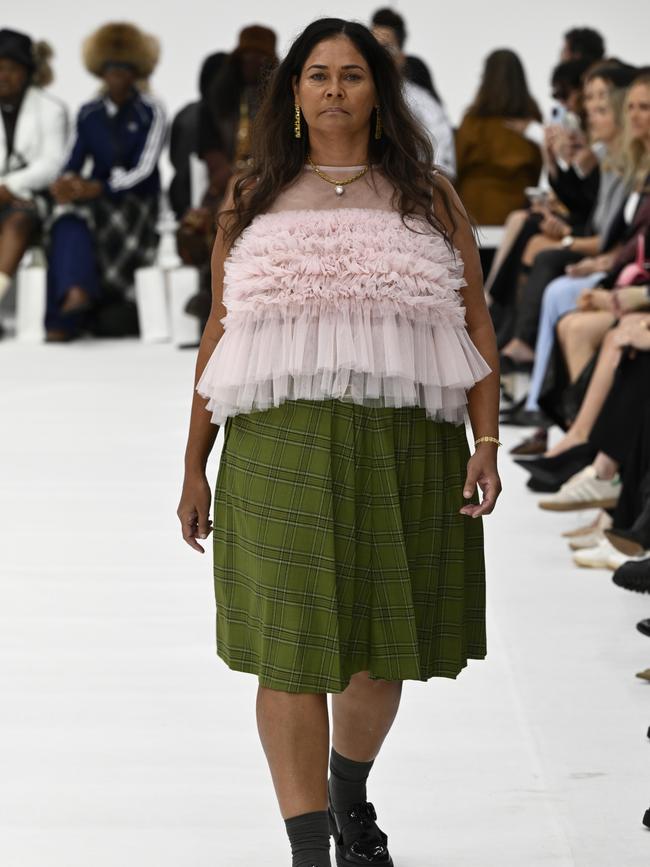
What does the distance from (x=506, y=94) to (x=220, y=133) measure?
163cm

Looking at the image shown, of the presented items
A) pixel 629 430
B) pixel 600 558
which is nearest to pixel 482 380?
pixel 600 558

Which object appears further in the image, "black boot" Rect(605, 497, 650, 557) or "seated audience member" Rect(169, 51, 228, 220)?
"seated audience member" Rect(169, 51, 228, 220)

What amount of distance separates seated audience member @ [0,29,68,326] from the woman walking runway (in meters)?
7.23

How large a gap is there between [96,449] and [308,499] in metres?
3.89

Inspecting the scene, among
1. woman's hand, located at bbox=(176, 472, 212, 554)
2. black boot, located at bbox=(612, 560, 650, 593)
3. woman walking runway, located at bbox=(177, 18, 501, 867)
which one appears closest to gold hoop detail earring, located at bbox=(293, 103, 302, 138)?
woman walking runway, located at bbox=(177, 18, 501, 867)

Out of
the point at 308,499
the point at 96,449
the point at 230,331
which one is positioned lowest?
the point at 96,449

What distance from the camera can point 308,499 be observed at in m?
2.14

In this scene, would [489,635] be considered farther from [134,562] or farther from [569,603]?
[134,562]

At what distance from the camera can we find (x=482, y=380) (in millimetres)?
2262

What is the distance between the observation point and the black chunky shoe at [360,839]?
91.9 inches

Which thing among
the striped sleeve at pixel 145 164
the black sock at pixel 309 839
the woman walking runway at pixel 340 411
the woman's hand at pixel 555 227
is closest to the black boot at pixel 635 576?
the woman walking runway at pixel 340 411

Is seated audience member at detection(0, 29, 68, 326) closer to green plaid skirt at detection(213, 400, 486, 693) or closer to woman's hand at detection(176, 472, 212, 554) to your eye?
woman's hand at detection(176, 472, 212, 554)

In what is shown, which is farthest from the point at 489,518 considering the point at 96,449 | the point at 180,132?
the point at 180,132

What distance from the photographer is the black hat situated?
364 inches
